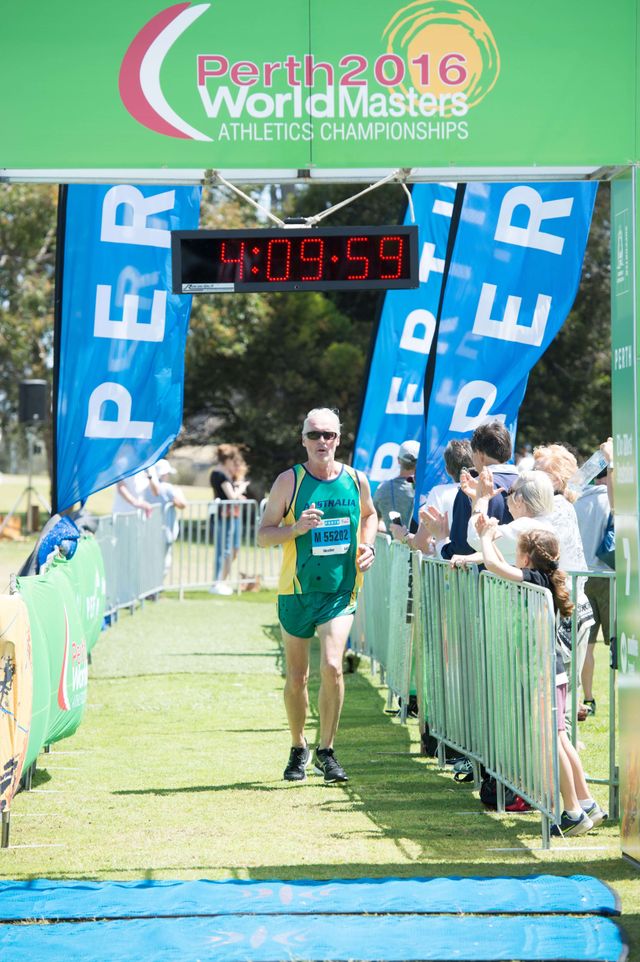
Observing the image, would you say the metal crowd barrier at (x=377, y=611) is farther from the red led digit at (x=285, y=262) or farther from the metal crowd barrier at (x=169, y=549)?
the red led digit at (x=285, y=262)

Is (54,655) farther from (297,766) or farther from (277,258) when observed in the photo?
(277,258)

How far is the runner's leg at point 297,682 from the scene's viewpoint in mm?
8734

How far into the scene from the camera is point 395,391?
1411 cm

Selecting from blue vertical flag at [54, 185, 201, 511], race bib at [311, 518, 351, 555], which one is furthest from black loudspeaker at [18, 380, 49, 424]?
race bib at [311, 518, 351, 555]

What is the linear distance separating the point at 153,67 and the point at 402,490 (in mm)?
6308

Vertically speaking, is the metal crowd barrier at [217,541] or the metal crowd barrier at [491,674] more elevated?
the metal crowd barrier at [217,541]

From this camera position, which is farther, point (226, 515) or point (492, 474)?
point (226, 515)

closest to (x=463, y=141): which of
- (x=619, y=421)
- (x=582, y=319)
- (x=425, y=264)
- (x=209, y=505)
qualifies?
(x=619, y=421)

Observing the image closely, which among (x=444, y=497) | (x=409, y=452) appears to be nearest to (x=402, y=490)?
(x=409, y=452)

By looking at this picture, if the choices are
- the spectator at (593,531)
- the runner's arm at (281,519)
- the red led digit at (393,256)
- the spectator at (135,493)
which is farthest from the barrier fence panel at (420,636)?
the spectator at (135,493)

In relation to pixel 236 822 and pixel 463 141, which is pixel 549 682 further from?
pixel 463 141

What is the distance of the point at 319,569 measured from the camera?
865 centimetres

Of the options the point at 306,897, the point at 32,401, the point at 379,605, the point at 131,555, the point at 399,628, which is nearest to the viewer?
the point at 306,897

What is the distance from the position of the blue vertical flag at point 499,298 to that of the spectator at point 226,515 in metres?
11.0
